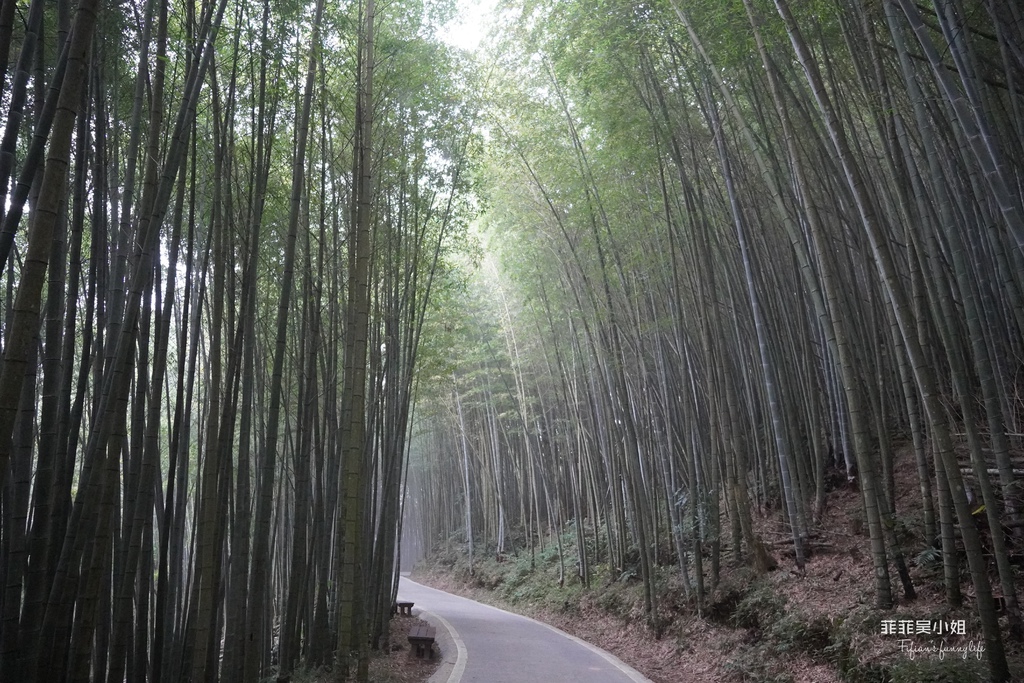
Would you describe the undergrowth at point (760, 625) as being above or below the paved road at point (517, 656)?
above

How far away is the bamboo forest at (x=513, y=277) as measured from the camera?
283 cm

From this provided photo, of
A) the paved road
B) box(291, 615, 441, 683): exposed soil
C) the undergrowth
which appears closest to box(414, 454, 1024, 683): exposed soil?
the undergrowth

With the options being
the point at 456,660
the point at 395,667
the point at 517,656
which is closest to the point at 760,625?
the point at 517,656

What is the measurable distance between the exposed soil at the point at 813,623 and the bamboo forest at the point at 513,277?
5cm

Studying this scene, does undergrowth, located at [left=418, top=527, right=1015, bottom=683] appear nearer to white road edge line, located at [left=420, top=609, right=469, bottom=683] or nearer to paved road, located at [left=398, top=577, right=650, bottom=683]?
paved road, located at [left=398, top=577, right=650, bottom=683]

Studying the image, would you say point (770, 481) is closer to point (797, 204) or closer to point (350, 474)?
point (797, 204)

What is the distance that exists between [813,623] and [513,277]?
6170 millimetres

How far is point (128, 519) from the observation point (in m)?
3.22

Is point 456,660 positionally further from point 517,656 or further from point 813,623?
point 813,623

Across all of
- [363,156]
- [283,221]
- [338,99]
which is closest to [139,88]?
[363,156]

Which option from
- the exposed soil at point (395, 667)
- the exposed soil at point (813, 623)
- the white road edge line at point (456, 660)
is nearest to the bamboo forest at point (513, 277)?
the exposed soil at point (813, 623)

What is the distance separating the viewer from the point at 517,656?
5.69 metres

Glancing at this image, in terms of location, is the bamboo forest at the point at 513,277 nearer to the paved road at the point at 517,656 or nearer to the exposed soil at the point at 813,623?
the exposed soil at the point at 813,623

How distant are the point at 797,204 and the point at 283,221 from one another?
457cm
